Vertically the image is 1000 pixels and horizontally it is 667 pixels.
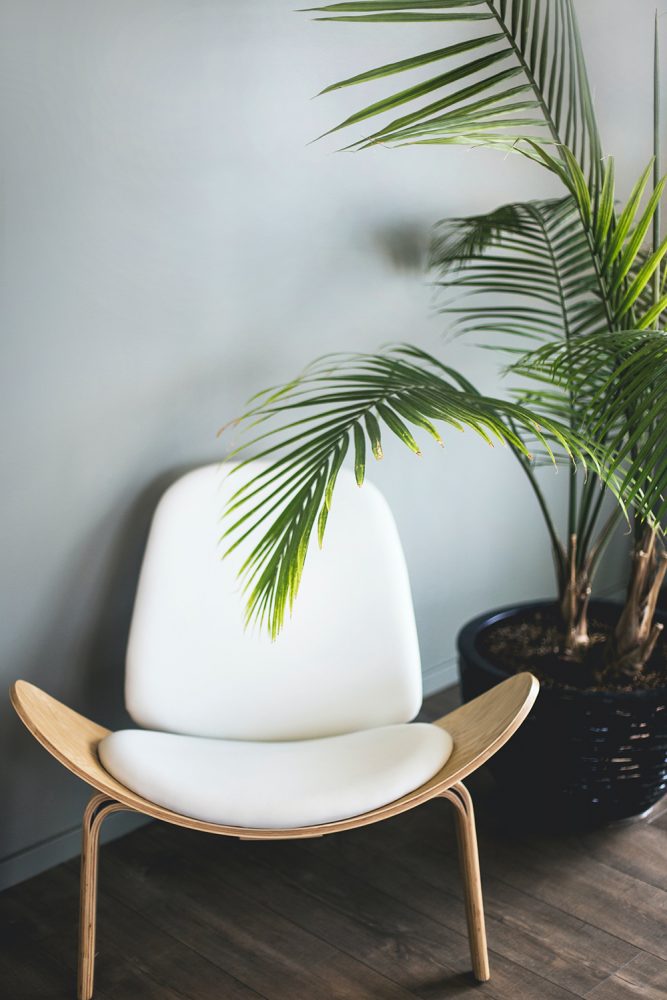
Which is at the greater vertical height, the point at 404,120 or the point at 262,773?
the point at 404,120

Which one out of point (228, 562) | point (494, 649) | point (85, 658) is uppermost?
point (228, 562)

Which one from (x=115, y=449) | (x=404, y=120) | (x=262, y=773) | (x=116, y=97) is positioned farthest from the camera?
(x=115, y=449)

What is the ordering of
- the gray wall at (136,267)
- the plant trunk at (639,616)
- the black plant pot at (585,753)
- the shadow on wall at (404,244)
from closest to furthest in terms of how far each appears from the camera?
1. the gray wall at (136,267)
2. the black plant pot at (585,753)
3. the plant trunk at (639,616)
4. the shadow on wall at (404,244)

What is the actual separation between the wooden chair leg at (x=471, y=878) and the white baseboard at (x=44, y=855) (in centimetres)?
82

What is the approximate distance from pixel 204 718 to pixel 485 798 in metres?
0.75

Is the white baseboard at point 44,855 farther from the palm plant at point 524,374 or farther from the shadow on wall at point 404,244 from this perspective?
the shadow on wall at point 404,244

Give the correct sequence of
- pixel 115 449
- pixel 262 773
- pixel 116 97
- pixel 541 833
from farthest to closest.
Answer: pixel 541 833 → pixel 115 449 → pixel 116 97 → pixel 262 773

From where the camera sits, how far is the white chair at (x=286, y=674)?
5.77ft

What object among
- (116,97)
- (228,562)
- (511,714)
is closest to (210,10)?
(116,97)

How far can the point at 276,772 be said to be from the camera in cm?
176

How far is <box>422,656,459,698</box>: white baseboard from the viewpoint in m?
2.81

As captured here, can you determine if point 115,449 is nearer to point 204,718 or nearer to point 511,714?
point 204,718

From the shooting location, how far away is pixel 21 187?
71.7 inches

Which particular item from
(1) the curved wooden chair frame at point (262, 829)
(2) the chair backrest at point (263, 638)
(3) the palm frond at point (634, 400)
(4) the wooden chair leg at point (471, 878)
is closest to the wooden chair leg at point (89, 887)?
(1) the curved wooden chair frame at point (262, 829)
